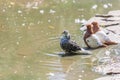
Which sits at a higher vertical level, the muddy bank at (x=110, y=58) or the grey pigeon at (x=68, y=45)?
the grey pigeon at (x=68, y=45)

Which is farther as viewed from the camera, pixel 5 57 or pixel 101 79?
pixel 5 57

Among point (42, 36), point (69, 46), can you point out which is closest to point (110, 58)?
point (69, 46)

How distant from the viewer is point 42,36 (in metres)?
7.78

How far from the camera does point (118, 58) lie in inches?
233

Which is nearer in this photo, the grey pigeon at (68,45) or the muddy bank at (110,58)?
the muddy bank at (110,58)

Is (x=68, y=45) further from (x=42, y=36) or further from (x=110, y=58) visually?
(x=42, y=36)

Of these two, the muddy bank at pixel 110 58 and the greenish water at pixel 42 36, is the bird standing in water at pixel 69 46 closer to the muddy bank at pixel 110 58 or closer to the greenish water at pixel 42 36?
the greenish water at pixel 42 36

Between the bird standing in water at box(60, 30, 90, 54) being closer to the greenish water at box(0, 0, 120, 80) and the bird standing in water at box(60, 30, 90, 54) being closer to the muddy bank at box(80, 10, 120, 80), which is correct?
the greenish water at box(0, 0, 120, 80)

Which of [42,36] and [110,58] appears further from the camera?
[42,36]

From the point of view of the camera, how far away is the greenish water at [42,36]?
227 inches

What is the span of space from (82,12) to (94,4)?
1.32 m

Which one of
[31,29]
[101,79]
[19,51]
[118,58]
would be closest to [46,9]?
[31,29]

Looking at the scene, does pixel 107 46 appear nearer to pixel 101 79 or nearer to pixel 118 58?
pixel 118 58

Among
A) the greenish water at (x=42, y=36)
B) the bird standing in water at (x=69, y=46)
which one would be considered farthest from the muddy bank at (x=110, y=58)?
the bird standing in water at (x=69, y=46)
